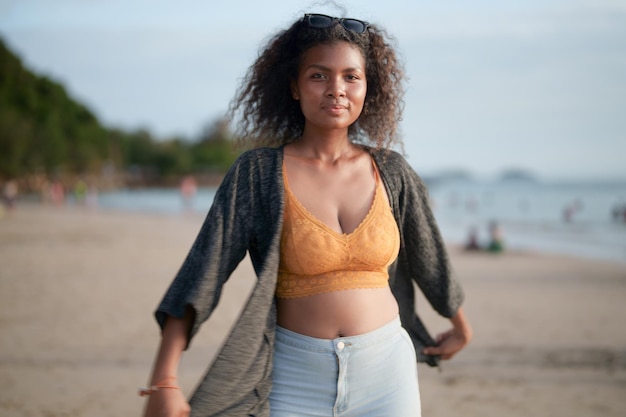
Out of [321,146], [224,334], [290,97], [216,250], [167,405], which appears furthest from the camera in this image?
[224,334]

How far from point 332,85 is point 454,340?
1081 mm

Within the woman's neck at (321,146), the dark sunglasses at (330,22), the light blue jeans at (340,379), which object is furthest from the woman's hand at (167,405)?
the dark sunglasses at (330,22)

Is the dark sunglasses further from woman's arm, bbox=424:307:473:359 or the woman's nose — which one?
woman's arm, bbox=424:307:473:359

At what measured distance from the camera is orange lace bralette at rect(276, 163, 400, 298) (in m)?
1.92

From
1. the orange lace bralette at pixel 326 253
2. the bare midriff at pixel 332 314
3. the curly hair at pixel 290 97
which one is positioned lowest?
the bare midriff at pixel 332 314

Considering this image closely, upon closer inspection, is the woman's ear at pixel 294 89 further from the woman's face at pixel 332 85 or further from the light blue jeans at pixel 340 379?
the light blue jeans at pixel 340 379

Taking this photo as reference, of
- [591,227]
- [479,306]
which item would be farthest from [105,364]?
[591,227]

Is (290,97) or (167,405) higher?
(290,97)

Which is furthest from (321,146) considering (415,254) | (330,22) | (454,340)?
(454,340)

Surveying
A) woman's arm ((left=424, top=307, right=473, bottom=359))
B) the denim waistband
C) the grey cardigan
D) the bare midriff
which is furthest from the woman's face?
woman's arm ((left=424, top=307, right=473, bottom=359))

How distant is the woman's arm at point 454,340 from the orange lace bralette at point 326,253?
1.58ft

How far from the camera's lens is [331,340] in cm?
194

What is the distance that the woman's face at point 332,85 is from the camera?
204 centimetres

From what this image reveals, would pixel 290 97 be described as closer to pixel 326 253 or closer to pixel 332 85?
pixel 332 85
